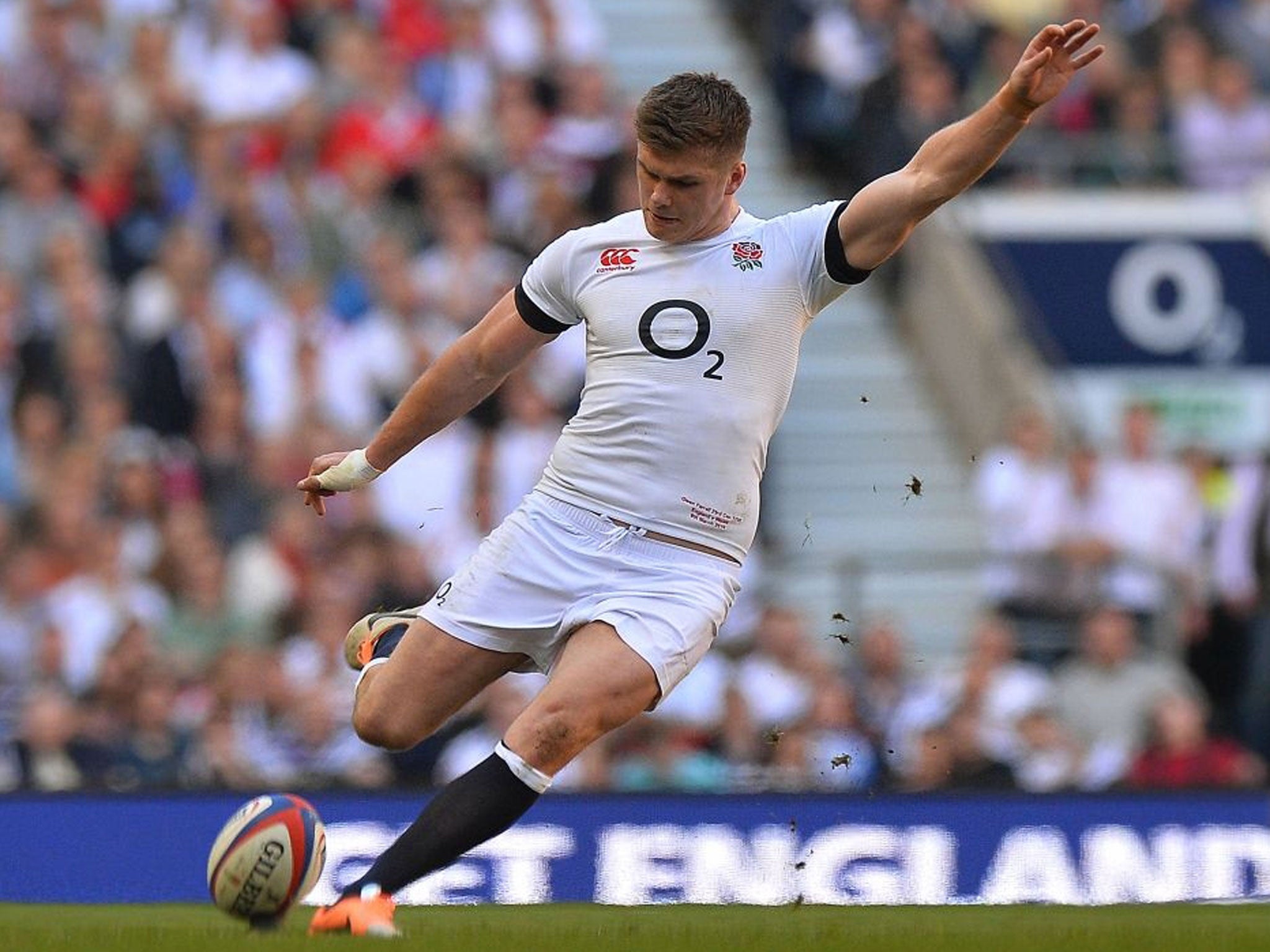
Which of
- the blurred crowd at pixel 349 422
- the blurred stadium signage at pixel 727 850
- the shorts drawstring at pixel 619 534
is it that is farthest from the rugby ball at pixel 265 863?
the blurred crowd at pixel 349 422

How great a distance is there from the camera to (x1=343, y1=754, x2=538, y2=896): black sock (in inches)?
299

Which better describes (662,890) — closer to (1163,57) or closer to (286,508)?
(286,508)

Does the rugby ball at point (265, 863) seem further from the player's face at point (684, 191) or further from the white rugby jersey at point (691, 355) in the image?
the player's face at point (684, 191)

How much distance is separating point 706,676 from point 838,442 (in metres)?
3.50

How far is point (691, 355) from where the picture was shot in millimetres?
7906

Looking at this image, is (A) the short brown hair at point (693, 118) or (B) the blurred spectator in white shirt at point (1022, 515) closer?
(A) the short brown hair at point (693, 118)

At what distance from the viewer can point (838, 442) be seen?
55.3ft

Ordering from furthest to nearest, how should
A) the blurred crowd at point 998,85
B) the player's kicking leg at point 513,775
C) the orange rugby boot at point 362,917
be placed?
the blurred crowd at point 998,85 < the player's kicking leg at point 513,775 < the orange rugby boot at point 362,917

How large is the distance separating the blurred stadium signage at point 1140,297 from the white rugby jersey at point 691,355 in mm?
9043

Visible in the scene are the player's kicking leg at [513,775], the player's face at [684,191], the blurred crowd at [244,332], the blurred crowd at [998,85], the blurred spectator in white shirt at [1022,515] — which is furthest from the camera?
the blurred crowd at [998,85]

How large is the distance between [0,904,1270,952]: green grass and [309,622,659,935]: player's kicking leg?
0.16m

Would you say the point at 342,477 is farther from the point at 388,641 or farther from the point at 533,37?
the point at 533,37

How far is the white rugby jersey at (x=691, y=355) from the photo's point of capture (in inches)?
311

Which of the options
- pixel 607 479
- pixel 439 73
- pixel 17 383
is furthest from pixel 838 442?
pixel 607 479
